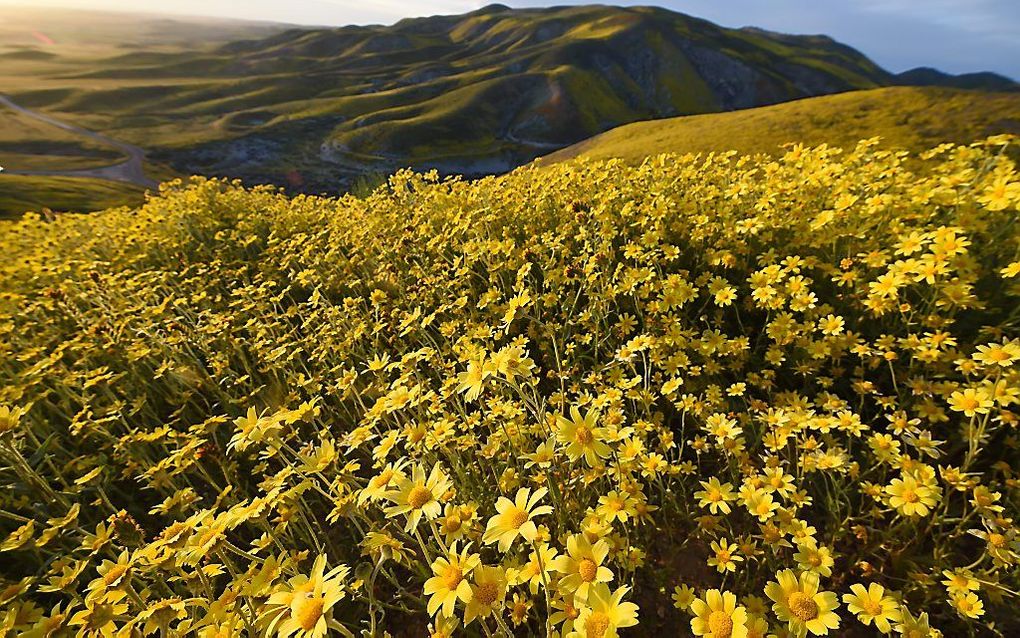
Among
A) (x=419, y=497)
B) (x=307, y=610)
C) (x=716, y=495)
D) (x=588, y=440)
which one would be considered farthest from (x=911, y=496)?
(x=307, y=610)

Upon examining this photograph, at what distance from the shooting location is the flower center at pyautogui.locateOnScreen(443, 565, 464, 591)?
2.01 m

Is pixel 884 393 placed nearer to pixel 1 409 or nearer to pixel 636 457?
pixel 636 457

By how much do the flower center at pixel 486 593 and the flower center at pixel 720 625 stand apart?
0.90 m

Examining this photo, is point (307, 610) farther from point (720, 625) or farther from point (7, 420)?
point (7, 420)

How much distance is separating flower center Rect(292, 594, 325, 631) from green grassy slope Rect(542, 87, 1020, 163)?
449 inches

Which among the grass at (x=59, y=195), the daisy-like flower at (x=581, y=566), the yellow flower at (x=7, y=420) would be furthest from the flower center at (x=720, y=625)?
the grass at (x=59, y=195)

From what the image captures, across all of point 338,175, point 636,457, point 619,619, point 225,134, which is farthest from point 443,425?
point 225,134

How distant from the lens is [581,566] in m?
2.02

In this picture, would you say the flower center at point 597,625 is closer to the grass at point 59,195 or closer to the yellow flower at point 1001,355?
the yellow flower at point 1001,355

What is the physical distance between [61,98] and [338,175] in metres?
91.7

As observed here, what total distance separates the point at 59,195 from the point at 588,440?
58205 mm

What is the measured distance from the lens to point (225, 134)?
9106cm

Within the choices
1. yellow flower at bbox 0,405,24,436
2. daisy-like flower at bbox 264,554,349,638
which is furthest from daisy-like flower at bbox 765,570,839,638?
yellow flower at bbox 0,405,24,436

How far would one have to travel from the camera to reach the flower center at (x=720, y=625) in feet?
6.20
